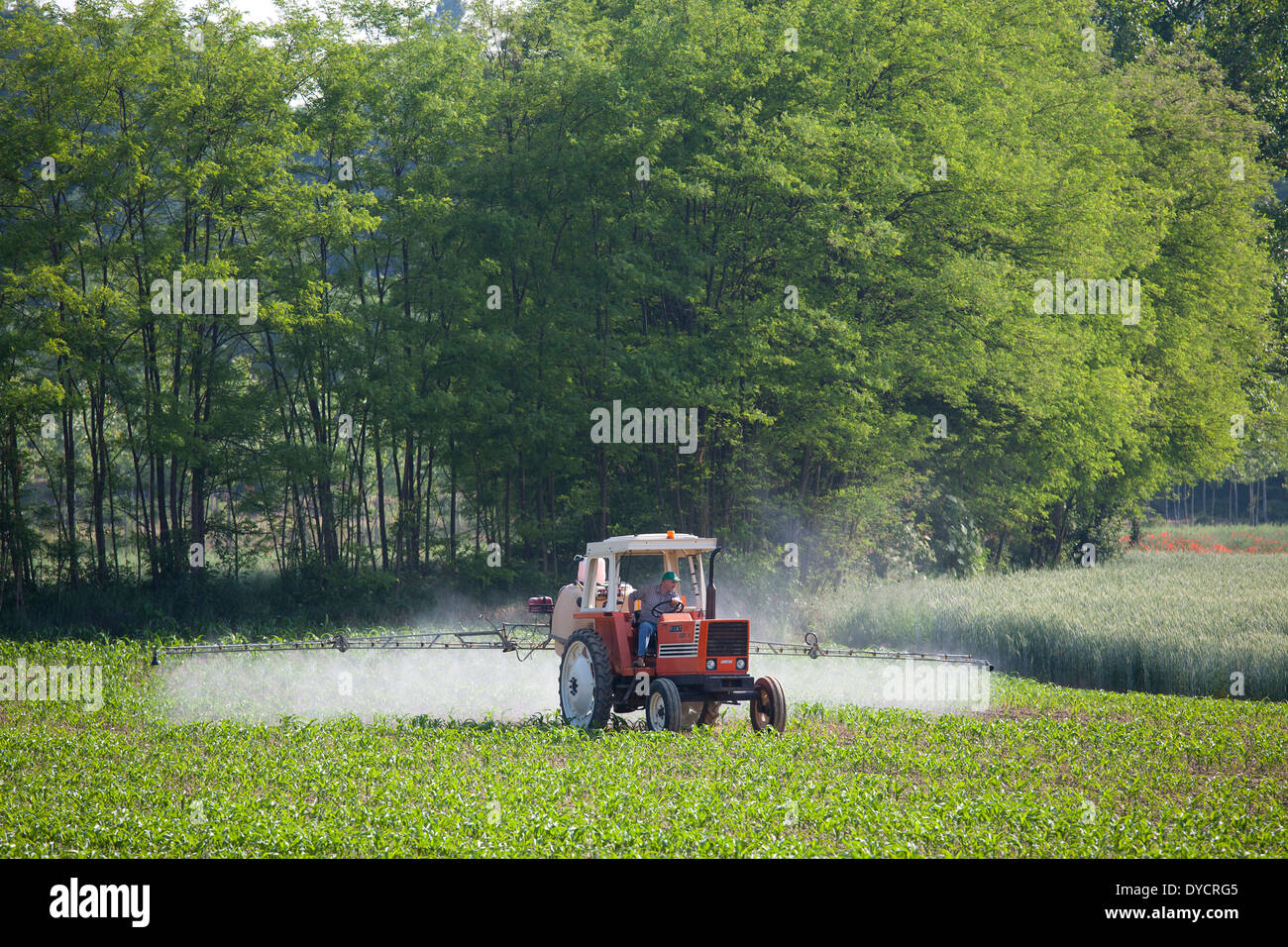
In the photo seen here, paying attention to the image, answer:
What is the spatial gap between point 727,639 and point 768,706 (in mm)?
1019

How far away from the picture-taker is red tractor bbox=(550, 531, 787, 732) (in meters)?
13.3

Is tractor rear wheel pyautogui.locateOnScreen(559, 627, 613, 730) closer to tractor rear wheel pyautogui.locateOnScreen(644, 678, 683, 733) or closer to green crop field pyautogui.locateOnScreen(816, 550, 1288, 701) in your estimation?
tractor rear wheel pyautogui.locateOnScreen(644, 678, 683, 733)

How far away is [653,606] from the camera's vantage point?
1371 cm

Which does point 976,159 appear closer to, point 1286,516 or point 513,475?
point 513,475

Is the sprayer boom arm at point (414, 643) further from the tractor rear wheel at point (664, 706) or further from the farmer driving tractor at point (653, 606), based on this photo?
the tractor rear wheel at point (664, 706)

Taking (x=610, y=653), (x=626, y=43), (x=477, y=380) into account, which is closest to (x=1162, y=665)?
(x=610, y=653)

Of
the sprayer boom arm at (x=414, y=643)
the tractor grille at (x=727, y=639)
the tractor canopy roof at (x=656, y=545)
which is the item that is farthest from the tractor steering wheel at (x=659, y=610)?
the sprayer boom arm at (x=414, y=643)

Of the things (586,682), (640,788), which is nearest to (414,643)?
(586,682)

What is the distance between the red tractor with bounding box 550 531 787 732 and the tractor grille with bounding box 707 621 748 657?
12 millimetres

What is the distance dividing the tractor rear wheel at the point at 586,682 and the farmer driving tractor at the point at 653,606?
466 mm

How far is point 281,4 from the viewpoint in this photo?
25.7m

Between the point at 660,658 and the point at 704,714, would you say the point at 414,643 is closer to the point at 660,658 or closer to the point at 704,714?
the point at 704,714
